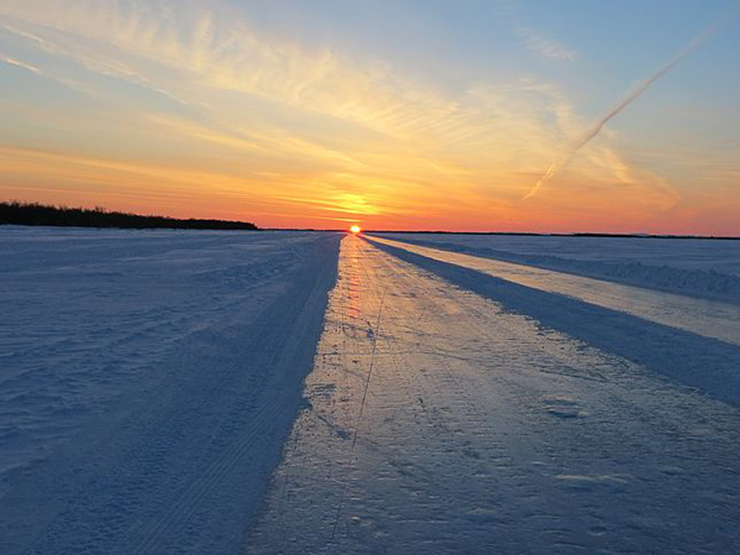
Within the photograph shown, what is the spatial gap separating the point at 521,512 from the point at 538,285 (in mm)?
14312

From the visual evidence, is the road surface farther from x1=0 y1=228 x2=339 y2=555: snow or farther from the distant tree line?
the distant tree line

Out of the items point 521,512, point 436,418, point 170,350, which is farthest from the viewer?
point 170,350

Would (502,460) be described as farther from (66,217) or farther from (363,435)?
(66,217)

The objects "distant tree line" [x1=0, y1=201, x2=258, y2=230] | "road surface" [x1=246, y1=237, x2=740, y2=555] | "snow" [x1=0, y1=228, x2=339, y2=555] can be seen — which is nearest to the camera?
"road surface" [x1=246, y1=237, x2=740, y2=555]

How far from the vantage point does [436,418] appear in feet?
16.3

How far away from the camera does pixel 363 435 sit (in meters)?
4.57

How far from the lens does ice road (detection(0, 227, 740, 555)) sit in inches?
122

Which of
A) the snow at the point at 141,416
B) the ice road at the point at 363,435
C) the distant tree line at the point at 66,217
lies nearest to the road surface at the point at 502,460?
the ice road at the point at 363,435

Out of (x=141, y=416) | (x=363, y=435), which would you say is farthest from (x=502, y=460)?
(x=141, y=416)

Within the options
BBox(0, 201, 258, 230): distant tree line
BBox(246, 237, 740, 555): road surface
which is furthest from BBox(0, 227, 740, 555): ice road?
BBox(0, 201, 258, 230): distant tree line

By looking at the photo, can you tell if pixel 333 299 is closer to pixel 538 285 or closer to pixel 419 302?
pixel 419 302

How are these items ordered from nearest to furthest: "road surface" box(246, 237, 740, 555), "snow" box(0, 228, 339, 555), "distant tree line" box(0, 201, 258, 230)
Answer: "road surface" box(246, 237, 740, 555) < "snow" box(0, 228, 339, 555) < "distant tree line" box(0, 201, 258, 230)

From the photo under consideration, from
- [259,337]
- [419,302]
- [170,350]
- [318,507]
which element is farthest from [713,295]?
[318,507]

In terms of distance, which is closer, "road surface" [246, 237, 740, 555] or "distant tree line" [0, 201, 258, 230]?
"road surface" [246, 237, 740, 555]
